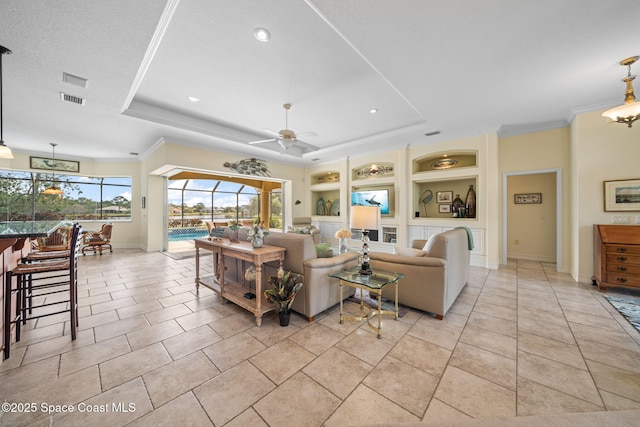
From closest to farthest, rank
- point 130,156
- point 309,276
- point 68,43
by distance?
point 68,43, point 309,276, point 130,156

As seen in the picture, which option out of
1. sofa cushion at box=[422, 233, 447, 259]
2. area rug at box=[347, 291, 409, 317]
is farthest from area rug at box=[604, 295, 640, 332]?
area rug at box=[347, 291, 409, 317]

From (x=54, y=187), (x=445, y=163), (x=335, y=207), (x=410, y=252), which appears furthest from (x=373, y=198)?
(x=54, y=187)

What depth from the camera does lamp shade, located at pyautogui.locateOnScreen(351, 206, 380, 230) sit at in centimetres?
262

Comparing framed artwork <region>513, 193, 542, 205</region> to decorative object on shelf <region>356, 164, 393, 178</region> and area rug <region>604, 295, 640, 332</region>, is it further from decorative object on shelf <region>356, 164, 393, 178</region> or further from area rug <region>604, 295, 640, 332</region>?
decorative object on shelf <region>356, 164, 393, 178</region>

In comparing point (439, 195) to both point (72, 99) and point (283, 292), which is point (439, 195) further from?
point (72, 99)

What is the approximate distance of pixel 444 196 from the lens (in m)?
6.00

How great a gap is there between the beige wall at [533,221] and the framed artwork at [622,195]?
175cm

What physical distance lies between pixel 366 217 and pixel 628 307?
356 cm

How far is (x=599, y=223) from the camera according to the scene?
3.78 metres

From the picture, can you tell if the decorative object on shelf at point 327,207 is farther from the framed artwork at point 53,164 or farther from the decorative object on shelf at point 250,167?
the framed artwork at point 53,164

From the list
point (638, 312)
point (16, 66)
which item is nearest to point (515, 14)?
point (638, 312)

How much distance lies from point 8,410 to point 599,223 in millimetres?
7086

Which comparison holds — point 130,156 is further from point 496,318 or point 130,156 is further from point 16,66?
point 496,318

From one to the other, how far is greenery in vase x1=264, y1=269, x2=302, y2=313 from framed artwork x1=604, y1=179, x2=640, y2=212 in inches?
202
